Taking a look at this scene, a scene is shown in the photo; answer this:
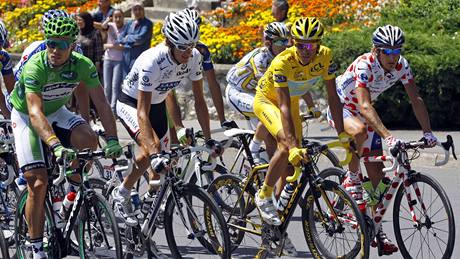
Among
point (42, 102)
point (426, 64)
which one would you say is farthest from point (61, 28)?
point (426, 64)

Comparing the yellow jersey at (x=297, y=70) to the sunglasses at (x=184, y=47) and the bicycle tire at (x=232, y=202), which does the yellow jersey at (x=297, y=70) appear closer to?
the sunglasses at (x=184, y=47)

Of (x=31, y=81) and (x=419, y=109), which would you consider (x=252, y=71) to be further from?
(x=31, y=81)

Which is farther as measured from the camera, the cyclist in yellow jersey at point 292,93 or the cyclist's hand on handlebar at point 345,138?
the cyclist's hand on handlebar at point 345,138

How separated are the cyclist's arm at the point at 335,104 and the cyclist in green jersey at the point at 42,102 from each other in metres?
1.76

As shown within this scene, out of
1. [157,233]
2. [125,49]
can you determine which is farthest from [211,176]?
[125,49]

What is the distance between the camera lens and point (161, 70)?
31.6 feet

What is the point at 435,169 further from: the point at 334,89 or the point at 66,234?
the point at 66,234

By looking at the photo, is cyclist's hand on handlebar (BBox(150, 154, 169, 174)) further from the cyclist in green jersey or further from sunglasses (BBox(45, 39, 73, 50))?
sunglasses (BBox(45, 39, 73, 50))

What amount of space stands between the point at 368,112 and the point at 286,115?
0.77 meters

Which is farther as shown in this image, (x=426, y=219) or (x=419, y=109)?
(x=419, y=109)

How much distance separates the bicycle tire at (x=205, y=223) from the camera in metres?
8.40

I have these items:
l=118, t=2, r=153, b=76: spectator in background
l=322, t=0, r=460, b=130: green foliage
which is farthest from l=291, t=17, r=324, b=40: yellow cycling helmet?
l=118, t=2, r=153, b=76: spectator in background

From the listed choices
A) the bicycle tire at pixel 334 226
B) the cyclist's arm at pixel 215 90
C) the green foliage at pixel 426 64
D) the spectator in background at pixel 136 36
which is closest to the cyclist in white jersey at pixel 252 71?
the cyclist's arm at pixel 215 90

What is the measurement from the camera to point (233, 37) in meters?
18.5
